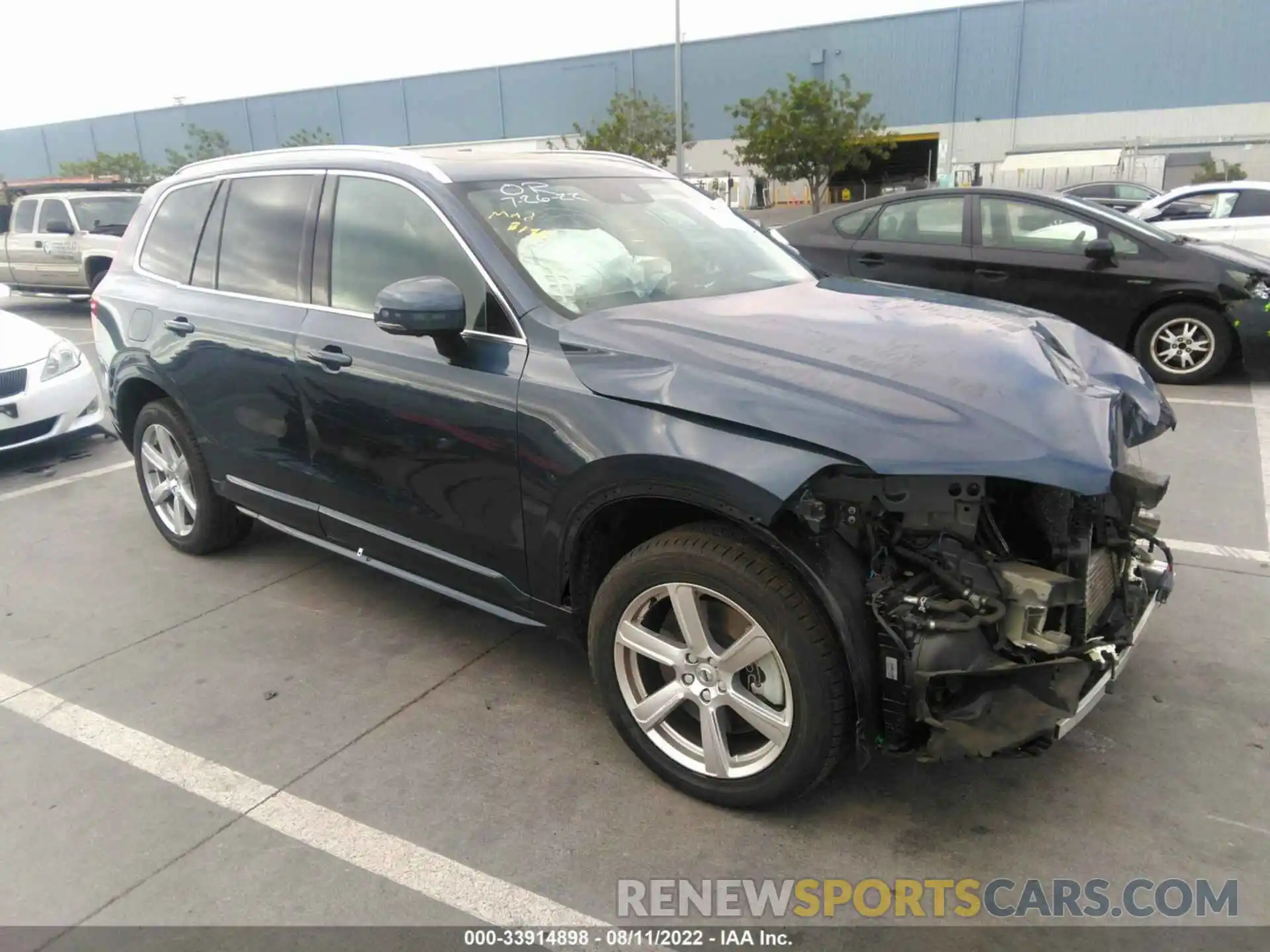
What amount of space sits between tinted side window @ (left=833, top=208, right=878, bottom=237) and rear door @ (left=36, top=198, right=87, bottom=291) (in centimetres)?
1130

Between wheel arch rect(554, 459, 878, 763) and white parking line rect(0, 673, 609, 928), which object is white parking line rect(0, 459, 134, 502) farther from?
wheel arch rect(554, 459, 878, 763)

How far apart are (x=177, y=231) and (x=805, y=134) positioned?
2604 centimetres

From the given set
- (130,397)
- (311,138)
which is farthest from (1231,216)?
(311,138)

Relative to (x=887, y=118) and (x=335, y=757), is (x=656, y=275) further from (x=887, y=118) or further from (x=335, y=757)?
(x=887, y=118)

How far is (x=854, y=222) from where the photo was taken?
8.81 meters

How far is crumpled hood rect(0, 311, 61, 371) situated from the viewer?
6535 mm

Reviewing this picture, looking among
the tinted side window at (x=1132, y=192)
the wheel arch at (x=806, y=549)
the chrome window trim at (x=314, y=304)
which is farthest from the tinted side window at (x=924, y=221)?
the tinted side window at (x=1132, y=192)

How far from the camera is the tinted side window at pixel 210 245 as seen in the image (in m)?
4.32

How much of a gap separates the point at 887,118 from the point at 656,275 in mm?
46834

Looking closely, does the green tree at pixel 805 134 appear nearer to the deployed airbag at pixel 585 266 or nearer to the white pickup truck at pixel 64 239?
the white pickup truck at pixel 64 239

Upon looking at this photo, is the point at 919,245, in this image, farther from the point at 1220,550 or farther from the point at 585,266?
the point at 585,266

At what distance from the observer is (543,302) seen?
307 centimetres

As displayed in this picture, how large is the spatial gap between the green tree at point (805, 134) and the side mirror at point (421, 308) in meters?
26.3

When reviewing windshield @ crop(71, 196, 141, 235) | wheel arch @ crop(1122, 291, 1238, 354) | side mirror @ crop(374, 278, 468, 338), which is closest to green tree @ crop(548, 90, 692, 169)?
windshield @ crop(71, 196, 141, 235)
